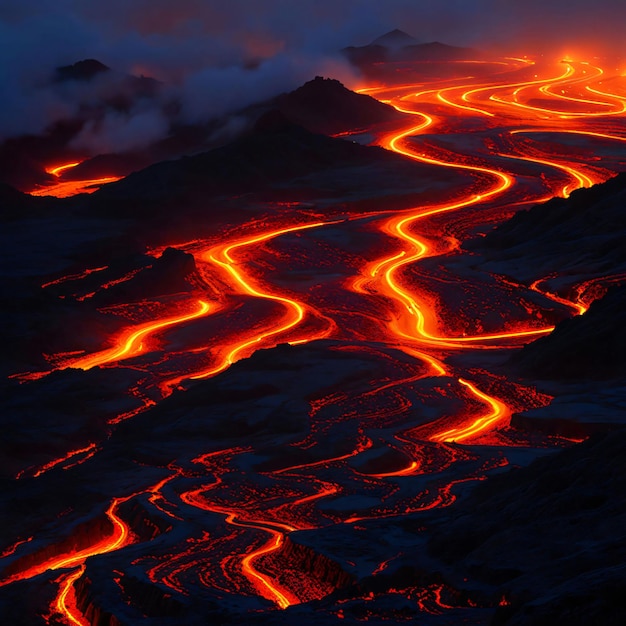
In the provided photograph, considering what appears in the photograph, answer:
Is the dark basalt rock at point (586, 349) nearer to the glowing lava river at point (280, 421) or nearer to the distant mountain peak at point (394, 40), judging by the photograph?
the glowing lava river at point (280, 421)

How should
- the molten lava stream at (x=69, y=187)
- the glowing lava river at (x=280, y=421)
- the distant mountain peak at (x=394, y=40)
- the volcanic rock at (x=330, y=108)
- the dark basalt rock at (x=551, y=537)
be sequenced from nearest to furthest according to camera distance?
the dark basalt rock at (x=551, y=537)
the glowing lava river at (x=280, y=421)
the molten lava stream at (x=69, y=187)
the volcanic rock at (x=330, y=108)
the distant mountain peak at (x=394, y=40)

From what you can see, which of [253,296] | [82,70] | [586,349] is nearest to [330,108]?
[82,70]

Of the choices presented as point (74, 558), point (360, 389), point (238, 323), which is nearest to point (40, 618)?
point (74, 558)

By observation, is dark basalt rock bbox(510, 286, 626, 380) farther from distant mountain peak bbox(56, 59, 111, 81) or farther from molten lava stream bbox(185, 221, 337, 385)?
distant mountain peak bbox(56, 59, 111, 81)

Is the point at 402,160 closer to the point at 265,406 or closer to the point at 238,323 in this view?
the point at 238,323

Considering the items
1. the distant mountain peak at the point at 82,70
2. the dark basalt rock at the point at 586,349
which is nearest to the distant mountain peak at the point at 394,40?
the distant mountain peak at the point at 82,70

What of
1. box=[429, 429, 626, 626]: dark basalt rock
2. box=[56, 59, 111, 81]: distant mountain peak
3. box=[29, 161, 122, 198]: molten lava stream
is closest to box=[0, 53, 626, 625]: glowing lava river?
box=[429, 429, 626, 626]: dark basalt rock

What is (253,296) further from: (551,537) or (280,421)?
(551,537)
